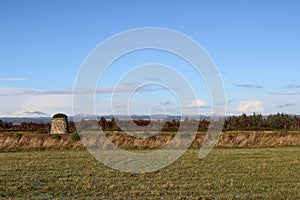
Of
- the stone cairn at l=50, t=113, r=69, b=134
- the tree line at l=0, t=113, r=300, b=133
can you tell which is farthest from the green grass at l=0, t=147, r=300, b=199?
the tree line at l=0, t=113, r=300, b=133

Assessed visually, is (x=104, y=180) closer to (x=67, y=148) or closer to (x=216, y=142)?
(x=67, y=148)

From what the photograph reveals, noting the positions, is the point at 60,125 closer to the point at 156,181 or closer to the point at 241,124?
the point at 156,181

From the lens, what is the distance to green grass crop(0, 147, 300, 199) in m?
11.0

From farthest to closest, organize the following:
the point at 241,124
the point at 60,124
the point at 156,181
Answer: the point at 241,124
the point at 60,124
the point at 156,181

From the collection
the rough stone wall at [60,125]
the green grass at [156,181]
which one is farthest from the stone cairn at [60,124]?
the green grass at [156,181]

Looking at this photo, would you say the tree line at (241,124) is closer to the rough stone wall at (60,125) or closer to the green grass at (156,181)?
the rough stone wall at (60,125)

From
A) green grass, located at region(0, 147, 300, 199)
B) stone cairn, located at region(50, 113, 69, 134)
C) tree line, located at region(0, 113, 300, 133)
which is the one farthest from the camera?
tree line, located at region(0, 113, 300, 133)

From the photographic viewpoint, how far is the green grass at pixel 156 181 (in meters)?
11.0

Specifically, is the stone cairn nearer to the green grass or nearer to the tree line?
→ the tree line

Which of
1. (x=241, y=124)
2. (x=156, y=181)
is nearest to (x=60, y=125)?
(x=156, y=181)

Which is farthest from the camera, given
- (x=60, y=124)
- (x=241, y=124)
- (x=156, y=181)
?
(x=241, y=124)

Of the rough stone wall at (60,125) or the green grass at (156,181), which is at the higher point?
the rough stone wall at (60,125)

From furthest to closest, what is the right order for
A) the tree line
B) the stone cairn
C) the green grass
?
the tree line, the stone cairn, the green grass

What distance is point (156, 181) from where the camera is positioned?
13242 millimetres
